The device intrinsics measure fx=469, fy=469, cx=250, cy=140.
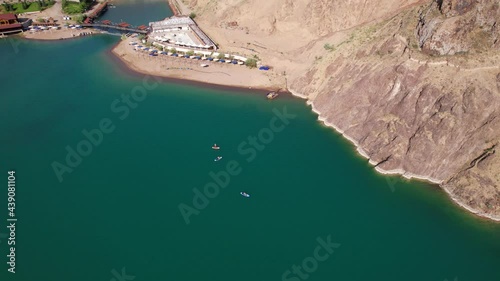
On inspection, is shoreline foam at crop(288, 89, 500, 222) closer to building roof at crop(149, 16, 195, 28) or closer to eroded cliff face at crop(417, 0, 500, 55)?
eroded cliff face at crop(417, 0, 500, 55)

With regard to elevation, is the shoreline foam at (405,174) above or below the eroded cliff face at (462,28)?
below

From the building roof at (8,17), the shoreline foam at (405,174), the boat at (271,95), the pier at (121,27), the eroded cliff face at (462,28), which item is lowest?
the building roof at (8,17)

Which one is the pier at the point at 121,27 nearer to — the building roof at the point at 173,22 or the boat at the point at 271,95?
the building roof at the point at 173,22

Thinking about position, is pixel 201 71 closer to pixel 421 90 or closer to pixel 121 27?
pixel 121 27

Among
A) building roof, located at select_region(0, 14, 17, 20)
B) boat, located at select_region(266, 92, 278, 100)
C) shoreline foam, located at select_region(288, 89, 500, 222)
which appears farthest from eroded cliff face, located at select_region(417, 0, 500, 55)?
building roof, located at select_region(0, 14, 17, 20)

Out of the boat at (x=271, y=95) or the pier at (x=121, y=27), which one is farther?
the pier at (x=121, y=27)

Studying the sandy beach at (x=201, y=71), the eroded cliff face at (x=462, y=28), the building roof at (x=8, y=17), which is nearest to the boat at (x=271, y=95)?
the sandy beach at (x=201, y=71)

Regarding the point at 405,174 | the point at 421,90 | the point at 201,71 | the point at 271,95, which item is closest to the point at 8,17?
the point at 201,71
